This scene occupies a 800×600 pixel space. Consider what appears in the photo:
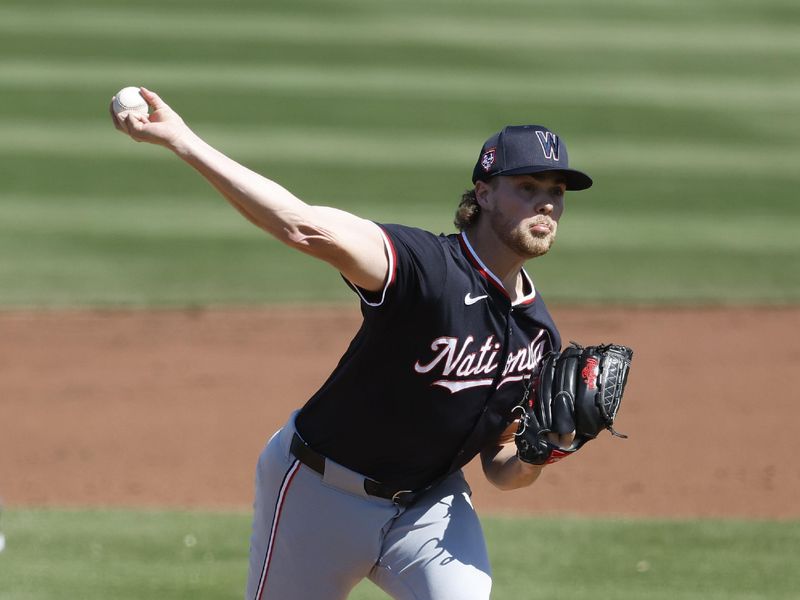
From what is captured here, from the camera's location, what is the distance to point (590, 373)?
3.80 metres

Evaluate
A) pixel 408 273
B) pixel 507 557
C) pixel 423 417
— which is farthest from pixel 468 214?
pixel 507 557

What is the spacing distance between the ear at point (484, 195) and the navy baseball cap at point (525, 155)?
27 mm

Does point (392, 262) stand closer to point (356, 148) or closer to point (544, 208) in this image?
point (544, 208)

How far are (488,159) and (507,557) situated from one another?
2808mm

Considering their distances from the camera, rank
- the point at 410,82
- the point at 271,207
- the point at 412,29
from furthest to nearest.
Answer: the point at 412,29 → the point at 410,82 → the point at 271,207

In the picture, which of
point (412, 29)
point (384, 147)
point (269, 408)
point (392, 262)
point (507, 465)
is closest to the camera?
point (392, 262)

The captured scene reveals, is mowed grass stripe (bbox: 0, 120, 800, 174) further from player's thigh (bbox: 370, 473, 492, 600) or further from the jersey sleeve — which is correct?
the jersey sleeve

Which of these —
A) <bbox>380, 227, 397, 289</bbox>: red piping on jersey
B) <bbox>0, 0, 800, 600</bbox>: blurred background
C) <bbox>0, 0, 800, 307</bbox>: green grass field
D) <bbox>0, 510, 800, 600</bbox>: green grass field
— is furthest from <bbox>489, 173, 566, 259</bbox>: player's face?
<bbox>0, 0, 800, 307</bbox>: green grass field

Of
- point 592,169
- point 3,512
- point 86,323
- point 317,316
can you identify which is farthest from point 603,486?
point 592,169

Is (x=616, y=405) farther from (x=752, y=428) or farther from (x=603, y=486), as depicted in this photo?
(x=752, y=428)

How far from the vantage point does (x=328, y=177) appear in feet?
43.8

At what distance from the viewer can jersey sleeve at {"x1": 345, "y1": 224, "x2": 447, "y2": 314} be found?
11.1ft

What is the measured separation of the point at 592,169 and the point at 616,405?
10.0 meters

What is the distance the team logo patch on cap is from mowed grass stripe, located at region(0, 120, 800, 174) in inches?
382
